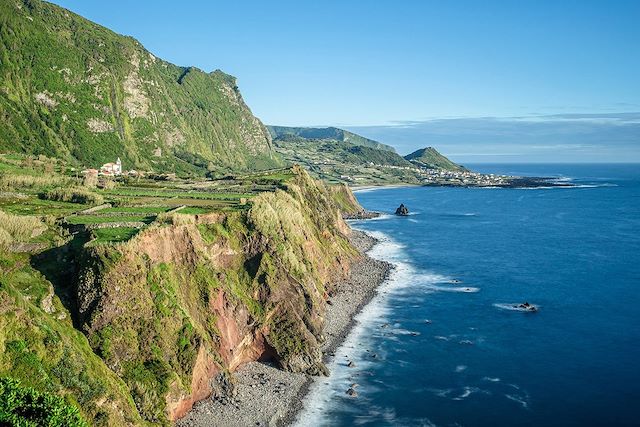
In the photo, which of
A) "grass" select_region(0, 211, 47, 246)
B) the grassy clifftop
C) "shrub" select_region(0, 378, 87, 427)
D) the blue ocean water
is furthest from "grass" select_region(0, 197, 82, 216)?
the blue ocean water

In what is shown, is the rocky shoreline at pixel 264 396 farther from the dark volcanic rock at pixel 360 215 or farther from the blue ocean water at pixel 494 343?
the dark volcanic rock at pixel 360 215

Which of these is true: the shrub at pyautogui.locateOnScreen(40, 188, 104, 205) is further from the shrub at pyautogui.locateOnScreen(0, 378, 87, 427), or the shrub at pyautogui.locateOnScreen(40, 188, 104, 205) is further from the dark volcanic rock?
the dark volcanic rock

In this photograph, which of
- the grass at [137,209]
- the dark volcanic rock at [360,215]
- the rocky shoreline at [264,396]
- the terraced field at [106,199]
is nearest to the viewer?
the rocky shoreline at [264,396]

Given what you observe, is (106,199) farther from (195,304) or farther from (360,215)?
(360,215)

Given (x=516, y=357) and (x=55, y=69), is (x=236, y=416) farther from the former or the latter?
(x=55, y=69)

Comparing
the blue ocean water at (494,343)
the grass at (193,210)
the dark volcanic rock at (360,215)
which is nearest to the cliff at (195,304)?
the grass at (193,210)

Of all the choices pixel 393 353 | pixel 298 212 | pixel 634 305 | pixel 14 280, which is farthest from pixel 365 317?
pixel 14 280
